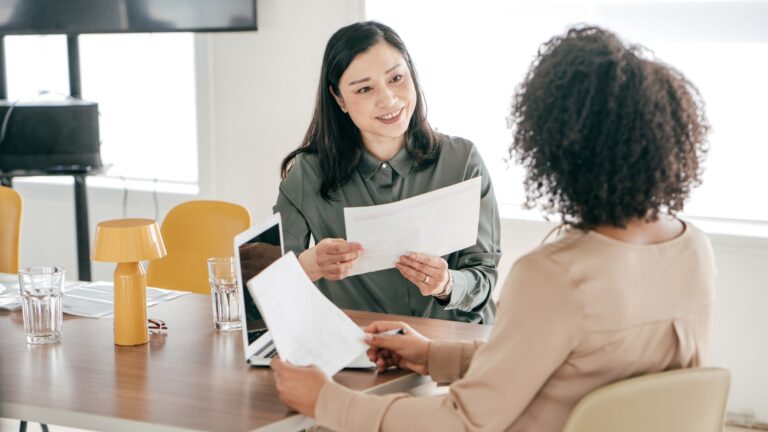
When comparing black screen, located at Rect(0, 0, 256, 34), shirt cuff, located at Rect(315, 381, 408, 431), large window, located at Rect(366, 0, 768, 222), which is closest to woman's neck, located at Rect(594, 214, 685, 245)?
shirt cuff, located at Rect(315, 381, 408, 431)

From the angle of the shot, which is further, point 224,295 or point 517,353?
point 224,295

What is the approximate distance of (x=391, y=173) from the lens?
101 inches

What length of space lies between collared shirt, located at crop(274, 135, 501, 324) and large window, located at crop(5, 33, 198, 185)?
2190 mm

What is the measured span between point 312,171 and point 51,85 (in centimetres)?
297

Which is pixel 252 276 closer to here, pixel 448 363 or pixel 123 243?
pixel 123 243

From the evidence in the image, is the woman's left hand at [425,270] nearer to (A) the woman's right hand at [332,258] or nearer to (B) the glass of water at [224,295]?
(A) the woman's right hand at [332,258]

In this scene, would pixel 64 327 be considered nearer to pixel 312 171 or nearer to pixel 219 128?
pixel 312 171

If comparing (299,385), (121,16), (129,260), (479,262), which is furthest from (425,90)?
(299,385)

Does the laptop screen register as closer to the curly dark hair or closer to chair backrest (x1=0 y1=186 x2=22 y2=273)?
the curly dark hair

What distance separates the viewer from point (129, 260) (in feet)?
6.62

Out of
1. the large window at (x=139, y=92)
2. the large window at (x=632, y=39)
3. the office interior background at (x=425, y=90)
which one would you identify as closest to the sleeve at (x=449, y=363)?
the large window at (x=632, y=39)

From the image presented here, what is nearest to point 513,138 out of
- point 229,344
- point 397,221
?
point 397,221

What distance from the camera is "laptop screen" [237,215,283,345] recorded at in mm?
1866

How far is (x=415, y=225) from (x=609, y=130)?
0.93 meters
